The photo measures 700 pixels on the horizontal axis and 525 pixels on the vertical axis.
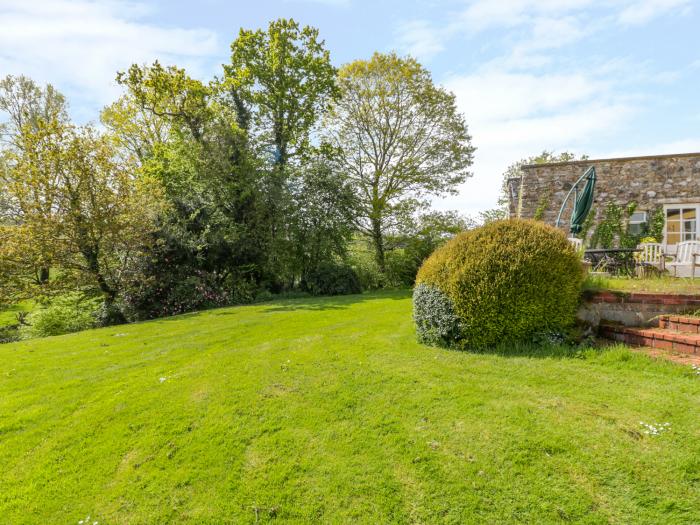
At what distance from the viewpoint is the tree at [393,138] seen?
19.1m

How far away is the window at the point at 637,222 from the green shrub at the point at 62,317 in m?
19.5

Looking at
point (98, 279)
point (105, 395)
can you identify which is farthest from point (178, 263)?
point (105, 395)

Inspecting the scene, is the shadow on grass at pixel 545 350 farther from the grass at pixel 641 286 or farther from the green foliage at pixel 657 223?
the green foliage at pixel 657 223

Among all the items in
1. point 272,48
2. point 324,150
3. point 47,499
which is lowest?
point 47,499

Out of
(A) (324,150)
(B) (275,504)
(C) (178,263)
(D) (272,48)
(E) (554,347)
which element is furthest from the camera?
(A) (324,150)

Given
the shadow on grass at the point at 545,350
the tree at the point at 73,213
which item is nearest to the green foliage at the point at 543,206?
the shadow on grass at the point at 545,350

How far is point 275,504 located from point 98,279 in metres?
12.4

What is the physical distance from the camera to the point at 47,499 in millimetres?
2857

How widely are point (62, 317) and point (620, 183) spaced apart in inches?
803

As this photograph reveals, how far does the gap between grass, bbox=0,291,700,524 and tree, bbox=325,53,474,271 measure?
47.9ft

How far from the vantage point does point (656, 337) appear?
4.77 m

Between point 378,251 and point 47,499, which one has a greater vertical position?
point 378,251

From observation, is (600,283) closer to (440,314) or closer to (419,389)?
(440,314)

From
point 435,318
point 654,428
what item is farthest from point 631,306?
point 654,428
